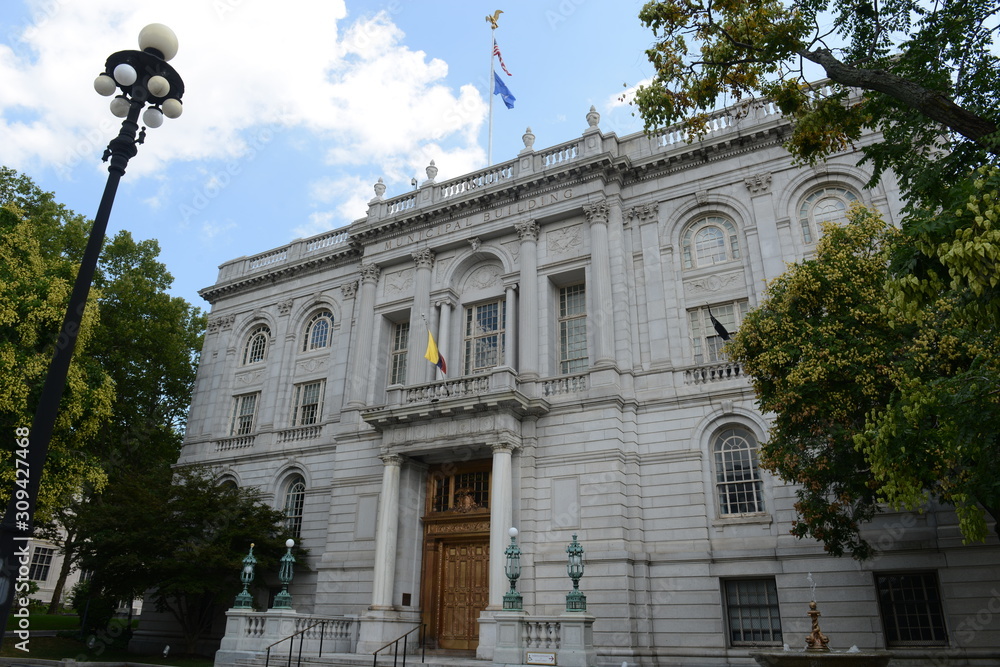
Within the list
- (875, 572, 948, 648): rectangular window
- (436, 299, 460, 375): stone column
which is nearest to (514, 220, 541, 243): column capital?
(436, 299, 460, 375): stone column

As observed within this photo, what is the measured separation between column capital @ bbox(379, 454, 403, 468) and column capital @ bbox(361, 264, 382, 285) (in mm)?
8528

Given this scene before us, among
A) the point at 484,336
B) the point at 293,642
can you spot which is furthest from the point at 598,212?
the point at 293,642

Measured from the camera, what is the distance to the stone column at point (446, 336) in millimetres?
26298

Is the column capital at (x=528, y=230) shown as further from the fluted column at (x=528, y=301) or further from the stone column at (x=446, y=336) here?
the stone column at (x=446, y=336)

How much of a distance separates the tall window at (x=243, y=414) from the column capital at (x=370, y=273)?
7926 millimetres

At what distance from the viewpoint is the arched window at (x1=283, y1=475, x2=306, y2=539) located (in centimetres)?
2849

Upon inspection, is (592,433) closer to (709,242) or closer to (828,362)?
(709,242)

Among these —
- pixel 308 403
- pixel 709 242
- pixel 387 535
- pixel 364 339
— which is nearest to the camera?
pixel 387 535

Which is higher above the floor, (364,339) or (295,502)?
(364,339)

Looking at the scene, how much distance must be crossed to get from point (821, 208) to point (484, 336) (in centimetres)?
1230

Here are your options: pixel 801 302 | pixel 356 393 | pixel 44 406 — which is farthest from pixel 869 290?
pixel 356 393

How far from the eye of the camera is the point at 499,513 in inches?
836

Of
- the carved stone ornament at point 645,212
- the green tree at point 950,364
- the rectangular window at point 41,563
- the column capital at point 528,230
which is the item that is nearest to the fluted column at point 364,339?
the column capital at point 528,230

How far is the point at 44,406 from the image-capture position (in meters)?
7.31
